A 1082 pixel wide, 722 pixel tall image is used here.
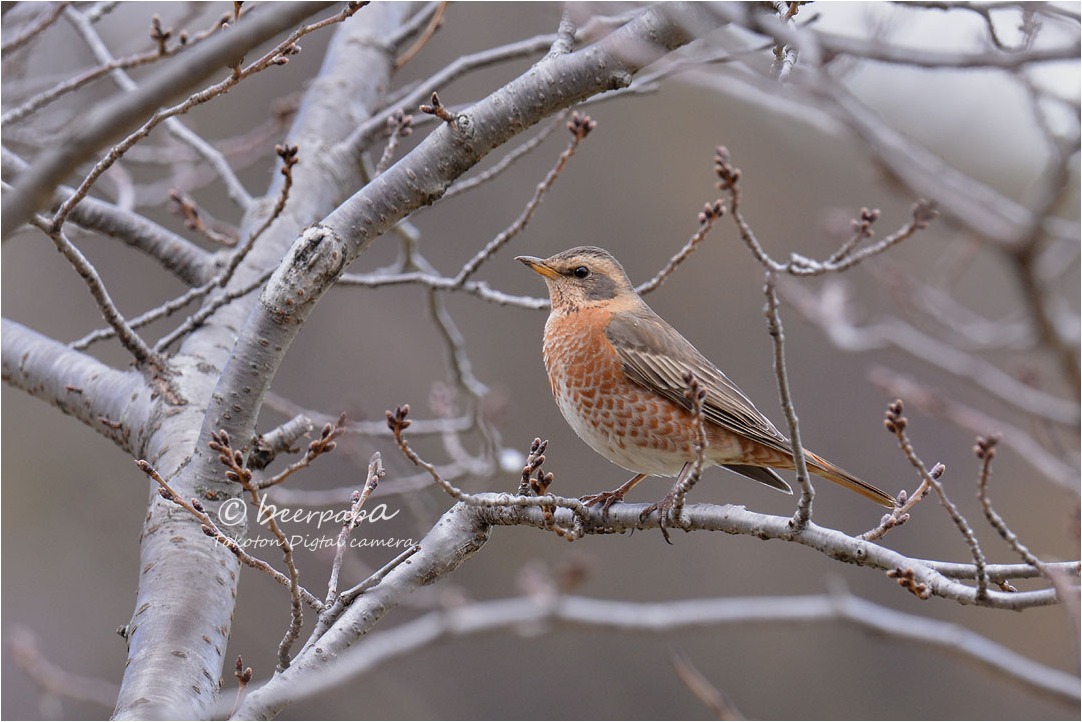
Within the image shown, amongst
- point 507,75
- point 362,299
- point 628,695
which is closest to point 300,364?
point 362,299

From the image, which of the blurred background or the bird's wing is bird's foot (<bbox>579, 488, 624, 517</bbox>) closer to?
the bird's wing

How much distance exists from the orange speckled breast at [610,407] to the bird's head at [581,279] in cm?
19

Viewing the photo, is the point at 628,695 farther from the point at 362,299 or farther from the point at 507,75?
the point at 507,75

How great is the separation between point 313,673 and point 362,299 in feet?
21.2

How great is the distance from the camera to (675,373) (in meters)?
3.62

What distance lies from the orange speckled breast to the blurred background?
3.50 m

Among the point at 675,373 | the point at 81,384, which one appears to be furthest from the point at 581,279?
the point at 81,384

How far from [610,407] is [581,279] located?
79 centimetres

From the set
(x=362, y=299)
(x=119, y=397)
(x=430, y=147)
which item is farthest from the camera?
(x=362, y=299)

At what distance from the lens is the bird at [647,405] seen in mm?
3469

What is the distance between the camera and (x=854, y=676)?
26.7 feet

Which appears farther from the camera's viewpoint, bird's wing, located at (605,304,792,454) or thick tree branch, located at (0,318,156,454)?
bird's wing, located at (605,304,792,454)

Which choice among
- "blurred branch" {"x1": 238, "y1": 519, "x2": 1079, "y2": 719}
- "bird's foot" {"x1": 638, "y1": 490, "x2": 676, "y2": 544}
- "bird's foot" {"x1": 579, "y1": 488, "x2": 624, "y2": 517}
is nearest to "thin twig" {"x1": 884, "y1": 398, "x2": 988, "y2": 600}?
"blurred branch" {"x1": 238, "y1": 519, "x2": 1079, "y2": 719}

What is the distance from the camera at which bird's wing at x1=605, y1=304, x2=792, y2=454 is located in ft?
11.6
